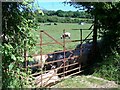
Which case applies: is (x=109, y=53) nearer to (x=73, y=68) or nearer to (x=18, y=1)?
(x=73, y=68)

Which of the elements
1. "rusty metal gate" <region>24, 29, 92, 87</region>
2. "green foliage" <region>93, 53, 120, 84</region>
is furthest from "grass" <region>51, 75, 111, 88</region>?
"green foliage" <region>93, 53, 120, 84</region>

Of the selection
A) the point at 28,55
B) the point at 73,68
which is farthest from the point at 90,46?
the point at 28,55

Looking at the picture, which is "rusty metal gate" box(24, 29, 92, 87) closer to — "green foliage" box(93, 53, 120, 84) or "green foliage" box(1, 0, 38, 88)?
"green foliage" box(93, 53, 120, 84)

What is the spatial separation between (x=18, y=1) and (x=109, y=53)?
4.34m

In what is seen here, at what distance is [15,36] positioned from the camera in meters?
4.81

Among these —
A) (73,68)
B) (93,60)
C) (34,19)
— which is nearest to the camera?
(34,19)

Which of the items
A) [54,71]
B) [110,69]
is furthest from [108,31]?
[54,71]

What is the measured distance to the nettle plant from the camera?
4652 millimetres

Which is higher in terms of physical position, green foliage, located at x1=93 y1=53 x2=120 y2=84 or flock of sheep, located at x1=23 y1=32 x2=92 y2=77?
flock of sheep, located at x1=23 y1=32 x2=92 y2=77

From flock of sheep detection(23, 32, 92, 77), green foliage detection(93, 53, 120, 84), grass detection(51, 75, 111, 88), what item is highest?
flock of sheep detection(23, 32, 92, 77)

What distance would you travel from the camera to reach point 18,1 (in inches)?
180

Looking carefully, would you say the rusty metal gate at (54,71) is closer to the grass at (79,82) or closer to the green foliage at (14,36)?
the grass at (79,82)

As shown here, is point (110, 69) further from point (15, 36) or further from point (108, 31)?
point (15, 36)

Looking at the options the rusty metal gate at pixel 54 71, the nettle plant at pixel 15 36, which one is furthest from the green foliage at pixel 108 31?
the nettle plant at pixel 15 36
